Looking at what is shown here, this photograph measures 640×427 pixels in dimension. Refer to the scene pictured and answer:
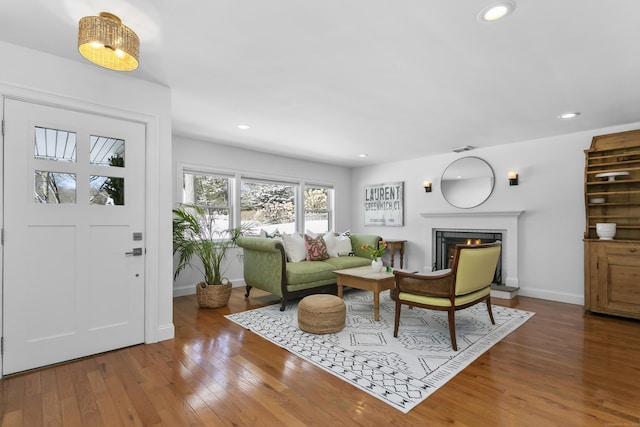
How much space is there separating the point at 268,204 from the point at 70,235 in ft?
11.5

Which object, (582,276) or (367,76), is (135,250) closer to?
(367,76)

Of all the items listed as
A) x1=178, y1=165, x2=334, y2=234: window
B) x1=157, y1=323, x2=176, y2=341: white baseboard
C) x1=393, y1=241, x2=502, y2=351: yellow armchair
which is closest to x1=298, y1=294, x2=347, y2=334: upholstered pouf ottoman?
x1=393, y1=241, x2=502, y2=351: yellow armchair

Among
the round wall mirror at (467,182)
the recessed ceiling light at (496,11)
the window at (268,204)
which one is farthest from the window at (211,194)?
the recessed ceiling light at (496,11)

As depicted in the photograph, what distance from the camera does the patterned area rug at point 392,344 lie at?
88.6 inches

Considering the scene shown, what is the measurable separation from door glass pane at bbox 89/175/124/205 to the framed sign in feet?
16.0

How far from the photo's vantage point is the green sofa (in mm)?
3975

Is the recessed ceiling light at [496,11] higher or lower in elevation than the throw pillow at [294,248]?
higher

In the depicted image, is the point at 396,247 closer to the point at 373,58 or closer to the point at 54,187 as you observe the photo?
the point at 373,58

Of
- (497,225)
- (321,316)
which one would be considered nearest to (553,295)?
(497,225)

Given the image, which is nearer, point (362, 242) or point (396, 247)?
point (362, 242)

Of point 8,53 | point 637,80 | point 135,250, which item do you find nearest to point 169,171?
point 135,250

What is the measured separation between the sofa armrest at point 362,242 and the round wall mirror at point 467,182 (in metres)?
1.55

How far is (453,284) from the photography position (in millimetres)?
2846

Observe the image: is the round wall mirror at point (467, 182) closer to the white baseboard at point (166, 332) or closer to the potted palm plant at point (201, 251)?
the potted palm plant at point (201, 251)
